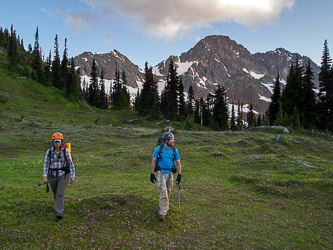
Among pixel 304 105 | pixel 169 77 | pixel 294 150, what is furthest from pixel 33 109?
pixel 304 105

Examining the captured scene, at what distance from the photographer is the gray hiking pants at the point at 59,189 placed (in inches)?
261

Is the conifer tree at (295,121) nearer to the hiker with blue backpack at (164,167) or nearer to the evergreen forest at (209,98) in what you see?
the evergreen forest at (209,98)

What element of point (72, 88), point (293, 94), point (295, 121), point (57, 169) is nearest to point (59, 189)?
point (57, 169)

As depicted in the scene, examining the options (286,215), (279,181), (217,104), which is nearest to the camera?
(286,215)

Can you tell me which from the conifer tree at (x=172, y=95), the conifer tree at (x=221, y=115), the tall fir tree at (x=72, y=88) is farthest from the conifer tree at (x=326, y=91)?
the tall fir tree at (x=72, y=88)

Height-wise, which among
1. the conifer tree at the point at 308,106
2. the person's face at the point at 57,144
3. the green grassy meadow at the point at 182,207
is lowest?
the green grassy meadow at the point at 182,207

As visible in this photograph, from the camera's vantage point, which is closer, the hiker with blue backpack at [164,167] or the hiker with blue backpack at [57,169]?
the hiker with blue backpack at [57,169]

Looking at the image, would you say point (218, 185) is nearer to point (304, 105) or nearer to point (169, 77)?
point (304, 105)

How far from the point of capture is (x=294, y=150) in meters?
25.9

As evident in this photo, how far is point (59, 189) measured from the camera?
6734 mm

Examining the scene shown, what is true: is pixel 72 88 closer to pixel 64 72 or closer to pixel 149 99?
pixel 64 72

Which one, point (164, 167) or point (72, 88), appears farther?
point (72, 88)

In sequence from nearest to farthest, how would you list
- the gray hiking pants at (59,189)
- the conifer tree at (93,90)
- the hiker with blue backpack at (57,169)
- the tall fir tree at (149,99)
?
the gray hiking pants at (59,189), the hiker with blue backpack at (57,169), the tall fir tree at (149,99), the conifer tree at (93,90)

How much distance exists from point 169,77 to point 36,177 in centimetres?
6283
